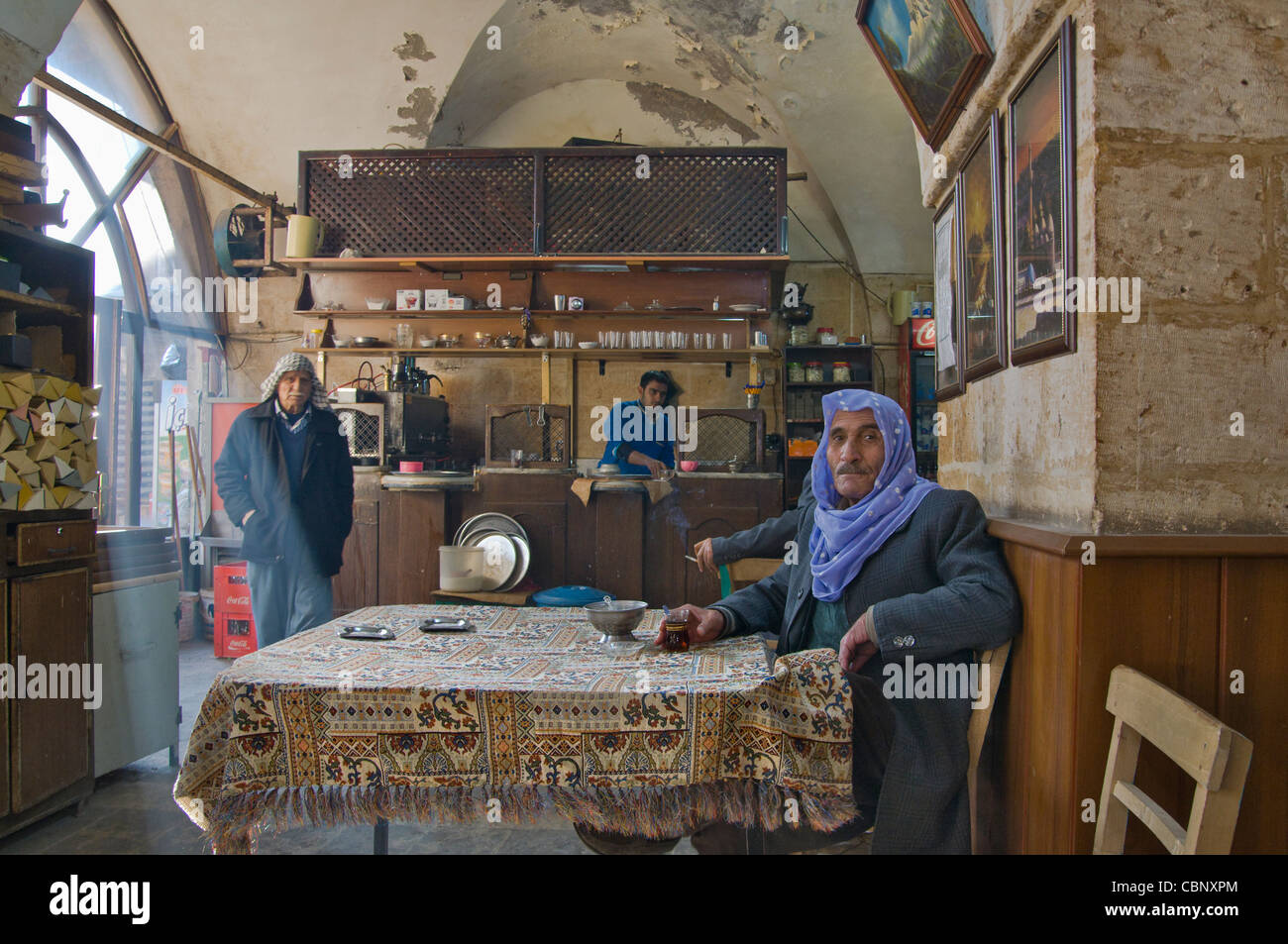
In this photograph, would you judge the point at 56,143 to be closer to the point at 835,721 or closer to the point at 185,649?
the point at 185,649

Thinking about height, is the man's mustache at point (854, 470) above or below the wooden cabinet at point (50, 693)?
above

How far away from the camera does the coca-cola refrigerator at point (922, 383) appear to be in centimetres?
746

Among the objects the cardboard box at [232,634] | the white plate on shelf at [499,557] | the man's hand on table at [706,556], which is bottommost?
the cardboard box at [232,634]

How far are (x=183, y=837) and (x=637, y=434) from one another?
433cm

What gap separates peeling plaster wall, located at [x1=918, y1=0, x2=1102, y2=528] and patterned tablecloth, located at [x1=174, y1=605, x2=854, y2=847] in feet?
2.20

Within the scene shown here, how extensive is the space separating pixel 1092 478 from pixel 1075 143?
0.70 metres

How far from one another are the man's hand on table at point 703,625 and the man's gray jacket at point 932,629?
335 millimetres

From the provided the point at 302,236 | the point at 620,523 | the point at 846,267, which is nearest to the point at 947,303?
the point at 620,523

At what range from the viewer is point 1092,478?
1629mm

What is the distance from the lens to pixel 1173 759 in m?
1.27

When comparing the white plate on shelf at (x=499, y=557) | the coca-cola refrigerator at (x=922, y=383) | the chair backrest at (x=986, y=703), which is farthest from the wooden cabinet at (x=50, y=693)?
the coca-cola refrigerator at (x=922, y=383)

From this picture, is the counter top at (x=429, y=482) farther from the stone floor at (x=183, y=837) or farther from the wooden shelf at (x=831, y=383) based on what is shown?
the wooden shelf at (x=831, y=383)

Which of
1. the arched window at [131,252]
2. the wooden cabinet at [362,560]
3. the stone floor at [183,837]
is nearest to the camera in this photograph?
the stone floor at [183,837]
